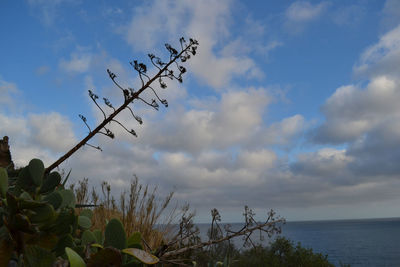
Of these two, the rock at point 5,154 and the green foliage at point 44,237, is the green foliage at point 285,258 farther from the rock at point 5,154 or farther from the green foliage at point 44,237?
the green foliage at point 44,237

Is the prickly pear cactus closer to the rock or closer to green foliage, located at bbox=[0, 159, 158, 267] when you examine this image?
green foliage, located at bbox=[0, 159, 158, 267]

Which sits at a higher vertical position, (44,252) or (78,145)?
(78,145)

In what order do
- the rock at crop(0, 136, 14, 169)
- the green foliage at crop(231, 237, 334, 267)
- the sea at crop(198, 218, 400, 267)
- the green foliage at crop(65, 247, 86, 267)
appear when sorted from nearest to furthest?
the green foliage at crop(65, 247, 86, 267), the rock at crop(0, 136, 14, 169), the green foliage at crop(231, 237, 334, 267), the sea at crop(198, 218, 400, 267)

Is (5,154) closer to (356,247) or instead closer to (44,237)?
Answer: (44,237)

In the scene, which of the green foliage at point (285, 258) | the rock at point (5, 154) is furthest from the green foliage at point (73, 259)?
the green foliage at point (285, 258)

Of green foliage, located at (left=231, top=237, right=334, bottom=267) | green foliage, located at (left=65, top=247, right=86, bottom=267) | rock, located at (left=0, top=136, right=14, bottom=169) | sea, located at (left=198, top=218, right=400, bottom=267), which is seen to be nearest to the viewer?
green foliage, located at (left=65, top=247, right=86, bottom=267)

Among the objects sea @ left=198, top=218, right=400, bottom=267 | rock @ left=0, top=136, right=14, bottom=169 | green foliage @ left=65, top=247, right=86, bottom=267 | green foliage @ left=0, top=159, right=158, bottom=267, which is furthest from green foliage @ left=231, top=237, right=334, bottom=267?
green foliage @ left=65, top=247, right=86, bottom=267

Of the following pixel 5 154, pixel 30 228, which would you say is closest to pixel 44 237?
pixel 30 228

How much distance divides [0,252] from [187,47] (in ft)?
3.56

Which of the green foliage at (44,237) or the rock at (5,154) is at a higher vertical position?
the rock at (5,154)

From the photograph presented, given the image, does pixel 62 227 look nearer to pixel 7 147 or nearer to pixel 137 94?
pixel 7 147

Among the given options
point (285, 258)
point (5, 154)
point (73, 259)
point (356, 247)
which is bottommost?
point (356, 247)

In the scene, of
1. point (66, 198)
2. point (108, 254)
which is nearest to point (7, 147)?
point (66, 198)

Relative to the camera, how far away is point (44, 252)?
64 cm
